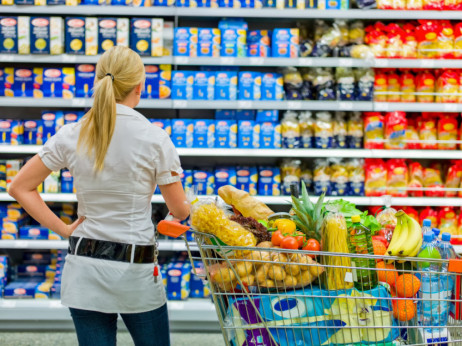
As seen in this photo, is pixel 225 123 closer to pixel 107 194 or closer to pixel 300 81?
pixel 300 81

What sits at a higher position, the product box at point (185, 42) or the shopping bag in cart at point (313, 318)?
the product box at point (185, 42)

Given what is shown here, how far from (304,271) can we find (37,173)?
→ 0.83 m

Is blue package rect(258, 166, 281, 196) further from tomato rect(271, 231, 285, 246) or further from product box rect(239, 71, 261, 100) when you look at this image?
tomato rect(271, 231, 285, 246)

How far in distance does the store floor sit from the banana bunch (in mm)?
2082

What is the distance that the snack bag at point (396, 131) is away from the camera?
3695 millimetres

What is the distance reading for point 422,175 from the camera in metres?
3.83

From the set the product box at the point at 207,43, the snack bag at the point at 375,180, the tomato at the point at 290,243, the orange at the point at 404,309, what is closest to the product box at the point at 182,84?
the product box at the point at 207,43

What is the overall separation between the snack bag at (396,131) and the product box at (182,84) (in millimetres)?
1345

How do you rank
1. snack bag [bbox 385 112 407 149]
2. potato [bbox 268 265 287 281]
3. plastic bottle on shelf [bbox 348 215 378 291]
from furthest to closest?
1. snack bag [bbox 385 112 407 149]
2. plastic bottle on shelf [bbox 348 215 378 291]
3. potato [bbox 268 265 287 281]

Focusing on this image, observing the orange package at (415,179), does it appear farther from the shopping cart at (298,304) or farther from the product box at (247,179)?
the shopping cart at (298,304)

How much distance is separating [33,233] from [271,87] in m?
1.85

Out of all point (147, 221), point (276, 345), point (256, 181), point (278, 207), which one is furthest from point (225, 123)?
point (276, 345)

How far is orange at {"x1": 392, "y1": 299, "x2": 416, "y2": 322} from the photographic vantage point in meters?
1.59

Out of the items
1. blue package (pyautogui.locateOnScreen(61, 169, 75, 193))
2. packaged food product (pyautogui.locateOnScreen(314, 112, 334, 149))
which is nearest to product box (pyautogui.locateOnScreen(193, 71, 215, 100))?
packaged food product (pyautogui.locateOnScreen(314, 112, 334, 149))
